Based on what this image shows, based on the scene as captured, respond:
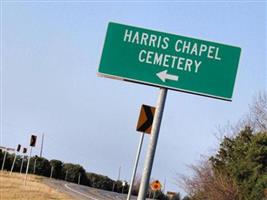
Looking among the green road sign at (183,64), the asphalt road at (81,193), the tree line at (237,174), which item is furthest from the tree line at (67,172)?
the green road sign at (183,64)

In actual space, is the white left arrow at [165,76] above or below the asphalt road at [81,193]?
above

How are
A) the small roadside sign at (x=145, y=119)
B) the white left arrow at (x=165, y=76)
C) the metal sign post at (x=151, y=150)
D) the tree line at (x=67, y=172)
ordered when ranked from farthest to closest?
1. the tree line at (x=67, y=172)
2. the small roadside sign at (x=145, y=119)
3. the white left arrow at (x=165, y=76)
4. the metal sign post at (x=151, y=150)

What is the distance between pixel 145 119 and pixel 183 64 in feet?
10.5

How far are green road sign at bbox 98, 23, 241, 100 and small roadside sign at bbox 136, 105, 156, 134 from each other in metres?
2.93

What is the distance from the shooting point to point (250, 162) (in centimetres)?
3294

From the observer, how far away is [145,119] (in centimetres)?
1130

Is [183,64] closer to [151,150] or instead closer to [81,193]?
[151,150]

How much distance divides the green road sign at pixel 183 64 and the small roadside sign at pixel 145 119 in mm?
2926

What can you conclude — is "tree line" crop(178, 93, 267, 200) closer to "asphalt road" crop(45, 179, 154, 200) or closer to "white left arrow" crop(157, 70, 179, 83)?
"asphalt road" crop(45, 179, 154, 200)

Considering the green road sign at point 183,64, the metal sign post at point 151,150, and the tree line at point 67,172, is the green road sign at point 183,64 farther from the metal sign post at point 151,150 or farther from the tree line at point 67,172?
the tree line at point 67,172

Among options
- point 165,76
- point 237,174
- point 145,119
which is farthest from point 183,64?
point 237,174

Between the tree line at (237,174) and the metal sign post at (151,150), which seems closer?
the metal sign post at (151,150)

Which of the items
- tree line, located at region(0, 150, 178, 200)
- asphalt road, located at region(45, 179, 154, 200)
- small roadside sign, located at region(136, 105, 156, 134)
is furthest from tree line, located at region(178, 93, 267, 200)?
tree line, located at region(0, 150, 178, 200)

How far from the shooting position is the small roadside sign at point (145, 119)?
36.9 ft
